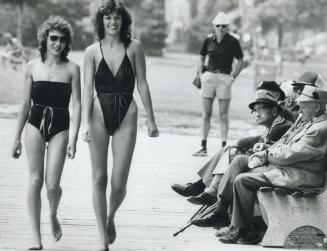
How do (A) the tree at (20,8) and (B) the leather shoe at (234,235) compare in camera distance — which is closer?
(B) the leather shoe at (234,235)

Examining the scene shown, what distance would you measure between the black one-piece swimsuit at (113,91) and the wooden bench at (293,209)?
129 centimetres

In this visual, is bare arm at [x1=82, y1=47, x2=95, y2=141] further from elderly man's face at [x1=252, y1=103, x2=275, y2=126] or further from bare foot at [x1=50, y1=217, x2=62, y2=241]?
elderly man's face at [x1=252, y1=103, x2=275, y2=126]

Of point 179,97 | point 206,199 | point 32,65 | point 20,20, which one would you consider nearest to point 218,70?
point 206,199

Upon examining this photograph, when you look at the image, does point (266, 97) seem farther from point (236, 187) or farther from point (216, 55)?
point (216, 55)

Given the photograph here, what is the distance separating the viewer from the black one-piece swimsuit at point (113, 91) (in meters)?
6.50

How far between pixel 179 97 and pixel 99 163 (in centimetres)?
2066

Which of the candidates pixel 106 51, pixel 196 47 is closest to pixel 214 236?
pixel 106 51

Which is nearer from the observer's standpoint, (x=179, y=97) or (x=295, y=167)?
(x=295, y=167)

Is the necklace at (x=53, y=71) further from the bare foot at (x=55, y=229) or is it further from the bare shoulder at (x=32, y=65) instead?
the bare foot at (x=55, y=229)

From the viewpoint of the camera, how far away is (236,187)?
7156mm

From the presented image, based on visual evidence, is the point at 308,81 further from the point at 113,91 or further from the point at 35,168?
the point at 35,168

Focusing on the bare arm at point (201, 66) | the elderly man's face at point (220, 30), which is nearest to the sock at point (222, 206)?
the bare arm at point (201, 66)

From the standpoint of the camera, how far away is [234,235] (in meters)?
7.09

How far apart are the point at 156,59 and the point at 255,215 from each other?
4232 cm
